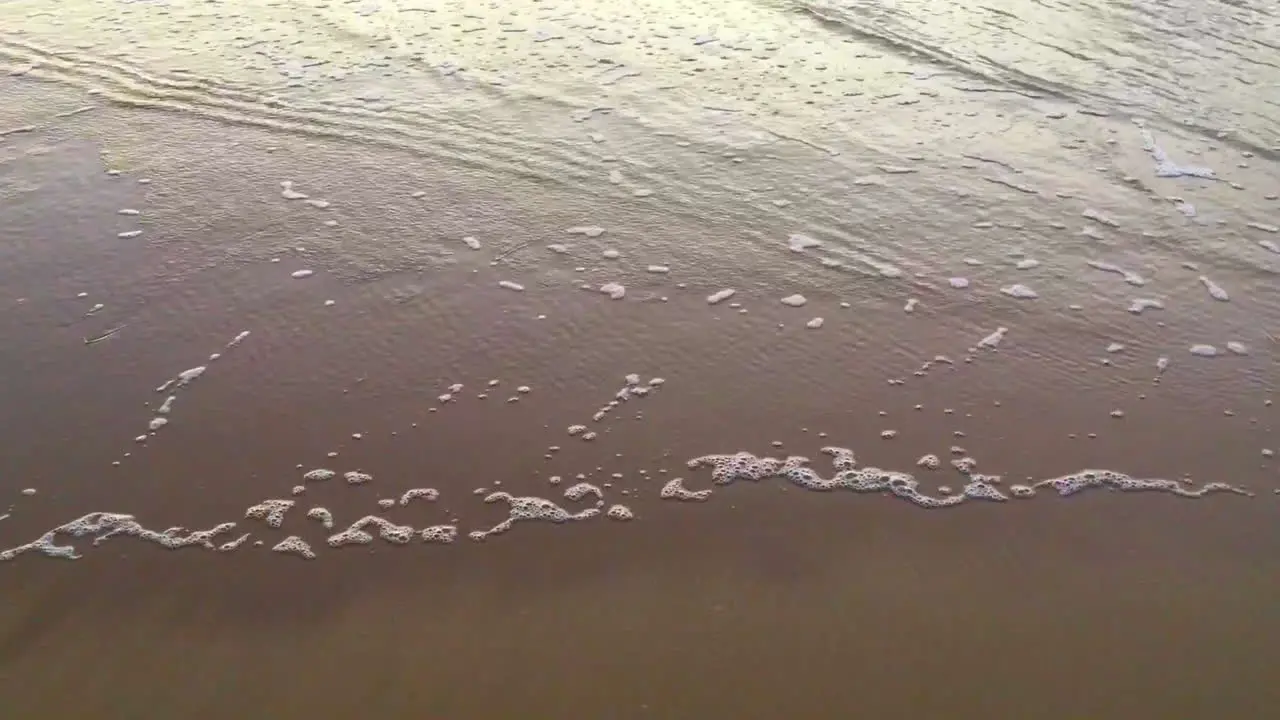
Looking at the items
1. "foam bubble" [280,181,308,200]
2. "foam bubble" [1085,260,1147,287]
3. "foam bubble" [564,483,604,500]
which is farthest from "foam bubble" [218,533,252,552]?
"foam bubble" [1085,260,1147,287]

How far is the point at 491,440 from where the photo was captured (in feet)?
17.9

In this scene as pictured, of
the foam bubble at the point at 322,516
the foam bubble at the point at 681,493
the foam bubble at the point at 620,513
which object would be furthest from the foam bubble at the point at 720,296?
the foam bubble at the point at 322,516

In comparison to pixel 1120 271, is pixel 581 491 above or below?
below

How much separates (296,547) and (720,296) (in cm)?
320

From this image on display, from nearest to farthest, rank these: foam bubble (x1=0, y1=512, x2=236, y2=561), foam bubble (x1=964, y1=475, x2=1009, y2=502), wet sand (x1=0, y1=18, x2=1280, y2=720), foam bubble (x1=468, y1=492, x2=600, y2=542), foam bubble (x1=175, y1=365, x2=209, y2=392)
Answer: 1. wet sand (x1=0, y1=18, x2=1280, y2=720)
2. foam bubble (x1=0, y1=512, x2=236, y2=561)
3. foam bubble (x1=468, y1=492, x2=600, y2=542)
4. foam bubble (x1=964, y1=475, x2=1009, y2=502)
5. foam bubble (x1=175, y1=365, x2=209, y2=392)

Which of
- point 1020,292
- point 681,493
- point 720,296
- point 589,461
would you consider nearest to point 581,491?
point 589,461

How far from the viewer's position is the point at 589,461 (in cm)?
533

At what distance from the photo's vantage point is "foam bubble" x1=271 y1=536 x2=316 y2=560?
4.77m

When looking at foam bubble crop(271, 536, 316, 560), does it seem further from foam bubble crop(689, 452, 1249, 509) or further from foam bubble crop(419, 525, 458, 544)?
foam bubble crop(689, 452, 1249, 509)

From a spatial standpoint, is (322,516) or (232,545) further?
(322,516)

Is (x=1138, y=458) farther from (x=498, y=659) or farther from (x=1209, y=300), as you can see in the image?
(x=498, y=659)

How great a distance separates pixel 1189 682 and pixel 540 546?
2.98m

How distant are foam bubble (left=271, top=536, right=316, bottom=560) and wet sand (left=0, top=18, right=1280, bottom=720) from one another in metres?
0.08

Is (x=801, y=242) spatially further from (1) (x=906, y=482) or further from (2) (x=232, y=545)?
(2) (x=232, y=545)
